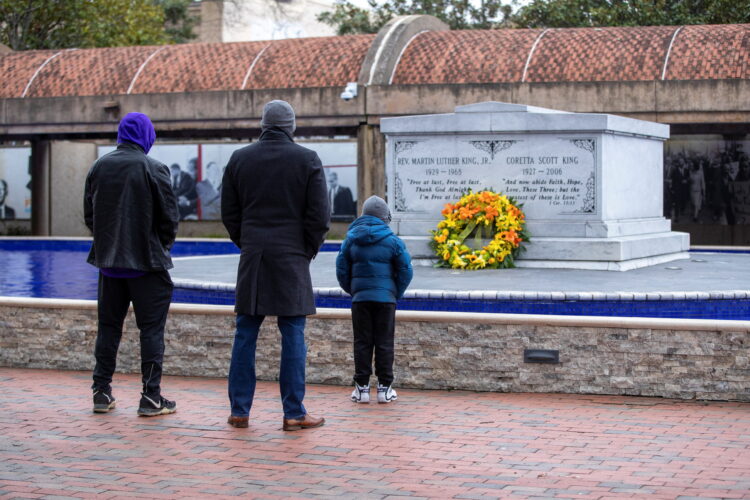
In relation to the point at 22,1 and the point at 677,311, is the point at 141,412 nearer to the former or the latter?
the point at 677,311

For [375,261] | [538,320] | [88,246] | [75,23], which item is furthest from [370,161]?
[375,261]

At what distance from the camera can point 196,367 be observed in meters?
9.72

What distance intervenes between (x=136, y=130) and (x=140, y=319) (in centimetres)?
126

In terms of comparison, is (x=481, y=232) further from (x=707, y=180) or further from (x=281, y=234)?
(x=707, y=180)

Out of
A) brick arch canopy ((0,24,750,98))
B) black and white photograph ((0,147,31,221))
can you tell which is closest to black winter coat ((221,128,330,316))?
brick arch canopy ((0,24,750,98))

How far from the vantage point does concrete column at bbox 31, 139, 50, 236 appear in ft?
99.1

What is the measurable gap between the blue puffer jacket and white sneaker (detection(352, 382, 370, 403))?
0.63 metres

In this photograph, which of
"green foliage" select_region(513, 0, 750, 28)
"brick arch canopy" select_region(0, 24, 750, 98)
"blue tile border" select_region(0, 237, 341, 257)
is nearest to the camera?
"blue tile border" select_region(0, 237, 341, 257)

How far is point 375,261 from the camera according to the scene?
8430mm

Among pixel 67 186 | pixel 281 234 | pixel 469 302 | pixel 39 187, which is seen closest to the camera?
pixel 281 234

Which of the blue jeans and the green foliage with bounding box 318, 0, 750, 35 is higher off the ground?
the green foliage with bounding box 318, 0, 750, 35

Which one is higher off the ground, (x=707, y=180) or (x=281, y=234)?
(x=707, y=180)

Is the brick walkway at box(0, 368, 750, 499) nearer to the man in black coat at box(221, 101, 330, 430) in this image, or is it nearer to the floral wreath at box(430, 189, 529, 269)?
the man in black coat at box(221, 101, 330, 430)

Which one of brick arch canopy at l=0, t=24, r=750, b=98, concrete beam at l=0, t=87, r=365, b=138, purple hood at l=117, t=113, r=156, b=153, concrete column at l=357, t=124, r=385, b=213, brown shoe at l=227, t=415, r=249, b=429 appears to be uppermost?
brick arch canopy at l=0, t=24, r=750, b=98
